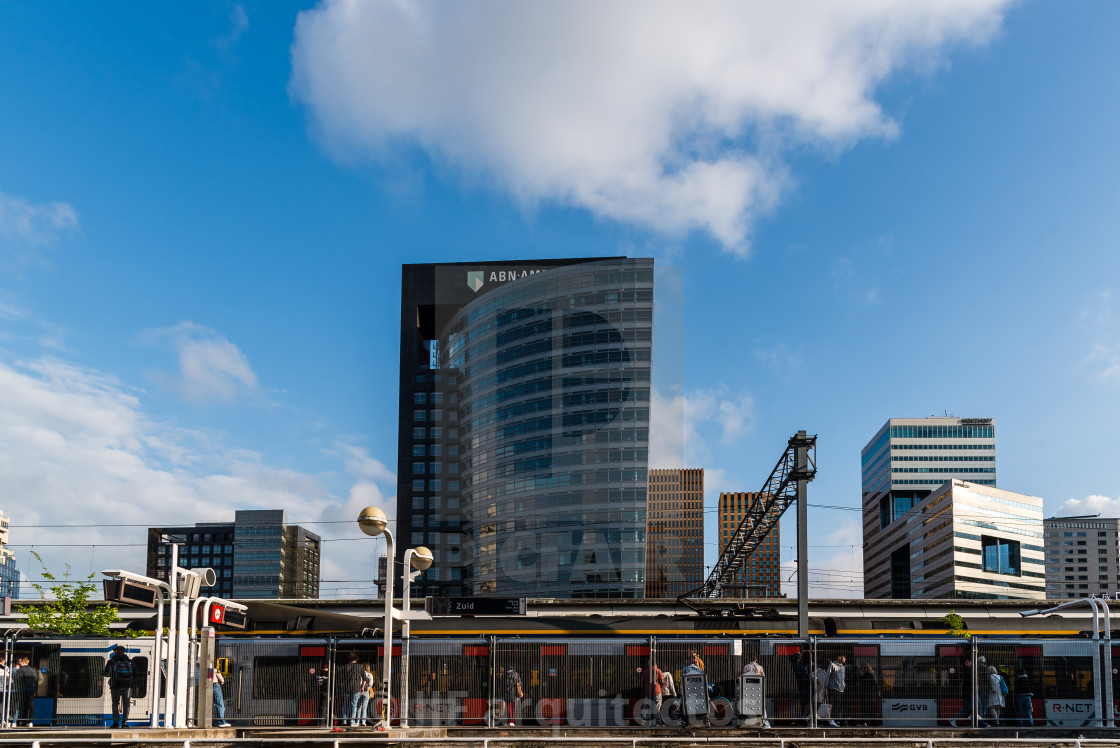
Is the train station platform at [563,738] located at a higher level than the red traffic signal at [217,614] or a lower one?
lower

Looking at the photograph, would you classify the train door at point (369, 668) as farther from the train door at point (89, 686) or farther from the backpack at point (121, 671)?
the train door at point (89, 686)

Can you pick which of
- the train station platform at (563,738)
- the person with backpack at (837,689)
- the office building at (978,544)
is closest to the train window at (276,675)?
the train station platform at (563,738)

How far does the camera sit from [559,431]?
124688 millimetres

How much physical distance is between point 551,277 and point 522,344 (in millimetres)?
10718

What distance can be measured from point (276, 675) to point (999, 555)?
183637mm

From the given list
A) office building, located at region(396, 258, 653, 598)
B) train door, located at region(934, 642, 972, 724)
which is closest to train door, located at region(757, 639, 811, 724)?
train door, located at region(934, 642, 972, 724)

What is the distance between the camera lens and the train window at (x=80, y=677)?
70.4ft

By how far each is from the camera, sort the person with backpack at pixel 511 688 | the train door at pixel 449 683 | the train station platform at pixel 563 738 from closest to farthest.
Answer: the train station platform at pixel 563 738, the person with backpack at pixel 511 688, the train door at pixel 449 683

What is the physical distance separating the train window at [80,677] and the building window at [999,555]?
591ft

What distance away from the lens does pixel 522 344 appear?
130750 mm

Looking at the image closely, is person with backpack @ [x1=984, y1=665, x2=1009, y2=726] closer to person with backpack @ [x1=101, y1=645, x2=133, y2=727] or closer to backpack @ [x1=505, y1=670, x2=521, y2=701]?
backpack @ [x1=505, y1=670, x2=521, y2=701]

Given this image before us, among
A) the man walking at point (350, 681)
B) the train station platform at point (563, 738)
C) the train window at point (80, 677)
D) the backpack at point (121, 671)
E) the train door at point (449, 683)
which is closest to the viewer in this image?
the train station platform at point (563, 738)

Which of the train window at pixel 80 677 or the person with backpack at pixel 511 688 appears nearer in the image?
the person with backpack at pixel 511 688

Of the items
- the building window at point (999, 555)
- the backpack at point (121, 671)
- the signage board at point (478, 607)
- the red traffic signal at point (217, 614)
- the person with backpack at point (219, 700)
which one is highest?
the red traffic signal at point (217, 614)
